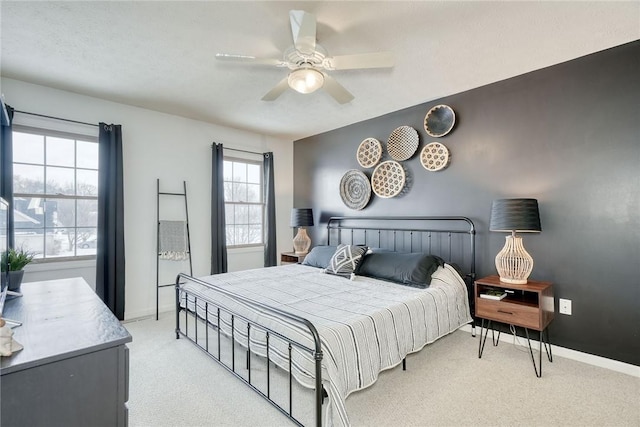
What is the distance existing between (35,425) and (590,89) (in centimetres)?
407

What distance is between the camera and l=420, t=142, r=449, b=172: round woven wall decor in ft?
11.7

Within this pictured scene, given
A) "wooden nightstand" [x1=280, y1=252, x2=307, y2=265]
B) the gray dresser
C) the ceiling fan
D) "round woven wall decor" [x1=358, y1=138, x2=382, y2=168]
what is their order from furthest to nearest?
1. "wooden nightstand" [x1=280, y1=252, x2=307, y2=265]
2. "round woven wall decor" [x1=358, y1=138, x2=382, y2=168]
3. the ceiling fan
4. the gray dresser

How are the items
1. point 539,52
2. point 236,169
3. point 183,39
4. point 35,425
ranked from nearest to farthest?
1. point 35,425
2. point 183,39
3. point 539,52
4. point 236,169

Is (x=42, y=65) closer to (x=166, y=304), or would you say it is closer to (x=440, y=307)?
(x=166, y=304)

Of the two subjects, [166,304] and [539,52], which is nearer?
[539,52]

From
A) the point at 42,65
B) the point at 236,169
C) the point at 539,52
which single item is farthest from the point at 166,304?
the point at 539,52

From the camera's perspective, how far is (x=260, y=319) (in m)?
2.21

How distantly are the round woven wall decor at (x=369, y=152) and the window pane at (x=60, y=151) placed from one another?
349cm

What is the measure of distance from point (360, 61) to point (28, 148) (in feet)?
11.5

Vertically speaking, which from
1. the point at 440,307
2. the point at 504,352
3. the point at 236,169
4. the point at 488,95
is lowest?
the point at 504,352

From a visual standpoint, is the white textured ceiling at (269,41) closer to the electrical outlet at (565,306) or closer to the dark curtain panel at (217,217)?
the dark curtain panel at (217,217)

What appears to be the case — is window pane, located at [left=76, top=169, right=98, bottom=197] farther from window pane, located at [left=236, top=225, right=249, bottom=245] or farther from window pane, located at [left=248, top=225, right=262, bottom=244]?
window pane, located at [left=248, top=225, right=262, bottom=244]

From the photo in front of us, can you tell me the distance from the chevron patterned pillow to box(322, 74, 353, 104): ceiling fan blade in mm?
1695

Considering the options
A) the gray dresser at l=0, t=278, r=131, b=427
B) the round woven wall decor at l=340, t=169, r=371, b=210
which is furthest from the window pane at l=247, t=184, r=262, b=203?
the gray dresser at l=0, t=278, r=131, b=427
